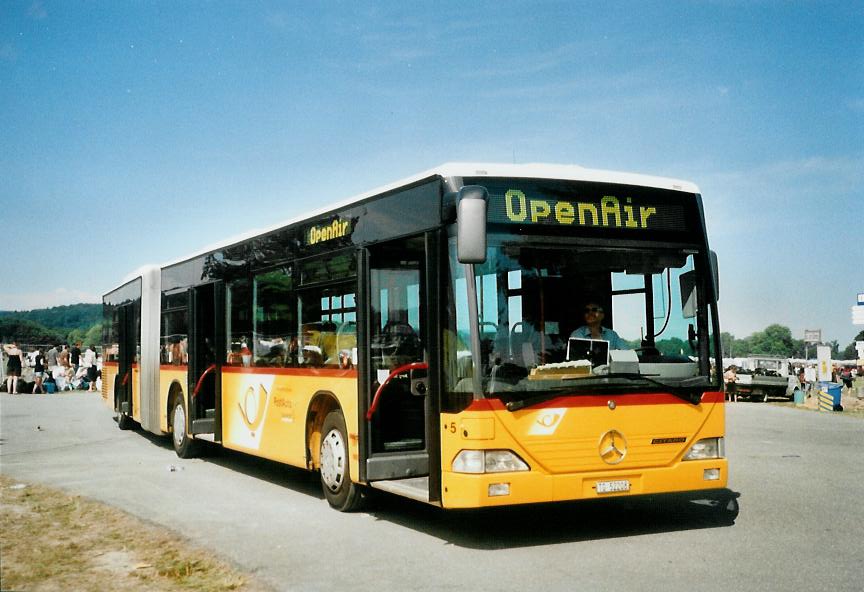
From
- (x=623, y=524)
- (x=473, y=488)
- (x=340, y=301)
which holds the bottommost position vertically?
(x=623, y=524)

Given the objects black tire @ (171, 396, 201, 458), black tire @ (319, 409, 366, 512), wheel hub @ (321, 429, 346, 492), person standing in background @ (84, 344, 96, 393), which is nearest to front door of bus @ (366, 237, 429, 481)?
black tire @ (319, 409, 366, 512)

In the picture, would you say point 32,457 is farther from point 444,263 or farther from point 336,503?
point 444,263

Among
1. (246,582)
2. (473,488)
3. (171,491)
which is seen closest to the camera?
(246,582)

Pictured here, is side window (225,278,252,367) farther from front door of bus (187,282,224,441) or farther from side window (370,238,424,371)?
side window (370,238,424,371)

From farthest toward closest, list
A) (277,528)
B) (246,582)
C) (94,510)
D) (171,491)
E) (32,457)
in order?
(32,457) → (171,491) → (94,510) → (277,528) → (246,582)

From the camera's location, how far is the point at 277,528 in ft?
29.5

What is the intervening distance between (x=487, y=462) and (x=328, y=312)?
3160 millimetres

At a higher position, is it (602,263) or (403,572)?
(602,263)

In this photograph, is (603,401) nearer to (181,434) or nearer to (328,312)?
(328,312)

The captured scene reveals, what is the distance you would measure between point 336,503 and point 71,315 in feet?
573

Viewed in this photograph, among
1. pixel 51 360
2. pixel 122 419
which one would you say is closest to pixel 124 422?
pixel 122 419

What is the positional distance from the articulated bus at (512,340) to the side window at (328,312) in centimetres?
3

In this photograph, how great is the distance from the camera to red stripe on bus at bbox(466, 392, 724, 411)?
25.5 feet

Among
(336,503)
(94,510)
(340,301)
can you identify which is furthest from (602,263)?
(94,510)
